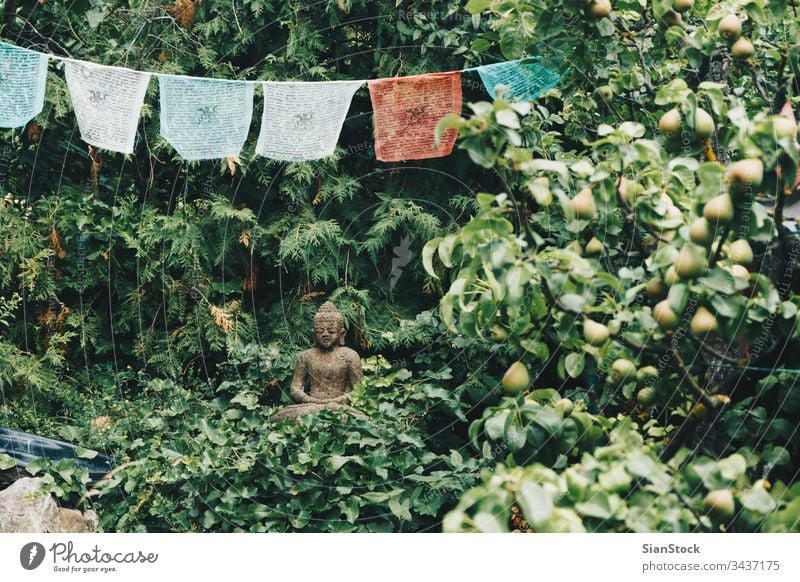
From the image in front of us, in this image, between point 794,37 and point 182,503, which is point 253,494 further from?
point 794,37

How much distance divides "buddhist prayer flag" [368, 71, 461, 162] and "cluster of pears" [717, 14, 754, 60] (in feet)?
3.83

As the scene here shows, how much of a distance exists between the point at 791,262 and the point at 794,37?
1.35 feet

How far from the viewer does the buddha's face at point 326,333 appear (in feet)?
10.1

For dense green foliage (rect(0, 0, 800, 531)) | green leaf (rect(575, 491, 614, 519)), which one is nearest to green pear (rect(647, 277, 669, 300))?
dense green foliage (rect(0, 0, 800, 531))

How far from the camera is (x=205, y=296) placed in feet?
11.2

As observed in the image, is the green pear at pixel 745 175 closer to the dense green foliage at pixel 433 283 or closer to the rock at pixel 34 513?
the dense green foliage at pixel 433 283

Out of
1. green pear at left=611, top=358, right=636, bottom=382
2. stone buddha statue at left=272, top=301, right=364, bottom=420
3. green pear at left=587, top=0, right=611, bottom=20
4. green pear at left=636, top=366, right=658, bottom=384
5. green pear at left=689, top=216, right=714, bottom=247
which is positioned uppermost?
green pear at left=587, top=0, right=611, bottom=20

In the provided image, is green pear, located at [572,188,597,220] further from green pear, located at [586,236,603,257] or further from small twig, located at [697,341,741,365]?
small twig, located at [697,341,741,365]

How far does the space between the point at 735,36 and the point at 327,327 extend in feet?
6.30

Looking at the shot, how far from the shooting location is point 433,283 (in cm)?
329

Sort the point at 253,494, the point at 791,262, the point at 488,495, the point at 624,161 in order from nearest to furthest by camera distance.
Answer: the point at 488,495 → the point at 624,161 → the point at 791,262 → the point at 253,494

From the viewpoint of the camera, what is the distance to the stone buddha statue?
307cm

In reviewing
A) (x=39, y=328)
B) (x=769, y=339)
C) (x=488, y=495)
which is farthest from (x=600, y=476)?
(x=39, y=328)

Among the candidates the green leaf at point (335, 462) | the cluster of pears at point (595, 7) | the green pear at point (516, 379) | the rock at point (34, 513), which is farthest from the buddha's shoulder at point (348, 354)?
the green pear at point (516, 379)
